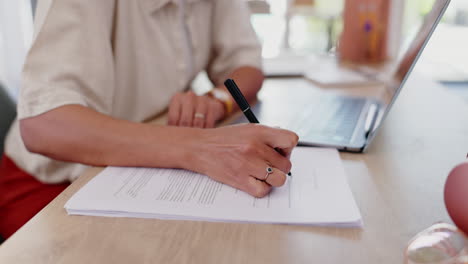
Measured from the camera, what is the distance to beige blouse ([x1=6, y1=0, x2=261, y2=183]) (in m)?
0.69

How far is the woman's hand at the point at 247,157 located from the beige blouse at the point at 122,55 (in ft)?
0.82

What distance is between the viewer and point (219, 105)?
88 centimetres

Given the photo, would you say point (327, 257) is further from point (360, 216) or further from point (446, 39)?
point (446, 39)

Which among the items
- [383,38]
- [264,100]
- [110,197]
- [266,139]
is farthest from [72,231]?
[383,38]

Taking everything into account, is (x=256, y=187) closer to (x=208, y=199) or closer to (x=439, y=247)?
(x=208, y=199)

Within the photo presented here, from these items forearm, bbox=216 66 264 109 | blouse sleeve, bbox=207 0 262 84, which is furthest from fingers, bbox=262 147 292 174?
blouse sleeve, bbox=207 0 262 84

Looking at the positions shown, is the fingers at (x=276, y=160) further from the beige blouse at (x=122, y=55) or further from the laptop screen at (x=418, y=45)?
the beige blouse at (x=122, y=55)

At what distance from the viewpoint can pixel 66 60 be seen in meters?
0.70

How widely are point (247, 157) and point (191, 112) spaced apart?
0.27m

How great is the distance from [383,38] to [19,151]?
4.59 feet

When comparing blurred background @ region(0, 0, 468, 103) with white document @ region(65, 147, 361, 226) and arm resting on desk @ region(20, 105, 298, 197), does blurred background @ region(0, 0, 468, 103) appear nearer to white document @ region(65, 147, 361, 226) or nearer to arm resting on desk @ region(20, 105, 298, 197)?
arm resting on desk @ region(20, 105, 298, 197)

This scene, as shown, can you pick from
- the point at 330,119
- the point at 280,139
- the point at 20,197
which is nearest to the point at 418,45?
the point at 330,119

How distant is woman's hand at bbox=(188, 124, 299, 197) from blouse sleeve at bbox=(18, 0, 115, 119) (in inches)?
9.8

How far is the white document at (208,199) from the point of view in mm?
493
